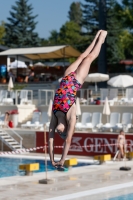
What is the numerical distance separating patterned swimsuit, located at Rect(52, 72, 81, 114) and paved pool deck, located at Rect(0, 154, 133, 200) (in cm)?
725

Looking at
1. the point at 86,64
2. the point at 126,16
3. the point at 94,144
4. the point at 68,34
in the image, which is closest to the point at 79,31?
the point at 68,34

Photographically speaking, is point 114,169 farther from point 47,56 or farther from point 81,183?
point 47,56

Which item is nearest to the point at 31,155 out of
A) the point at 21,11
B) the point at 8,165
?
the point at 8,165

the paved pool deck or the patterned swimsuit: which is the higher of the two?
the patterned swimsuit

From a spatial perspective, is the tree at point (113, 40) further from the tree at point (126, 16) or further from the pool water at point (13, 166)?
the pool water at point (13, 166)

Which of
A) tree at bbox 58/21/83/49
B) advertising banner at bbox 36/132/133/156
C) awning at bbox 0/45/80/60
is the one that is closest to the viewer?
advertising banner at bbox 36/132/133/156

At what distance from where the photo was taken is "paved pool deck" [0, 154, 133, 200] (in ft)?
48.2

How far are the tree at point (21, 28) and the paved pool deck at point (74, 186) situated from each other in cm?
4549

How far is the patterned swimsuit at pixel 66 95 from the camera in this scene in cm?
739

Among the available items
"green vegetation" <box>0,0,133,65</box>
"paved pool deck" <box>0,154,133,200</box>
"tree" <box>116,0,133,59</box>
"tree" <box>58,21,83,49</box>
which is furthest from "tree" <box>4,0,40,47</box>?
"paved pool deck" <box>0,154,133,200</box>

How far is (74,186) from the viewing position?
16.2 metres

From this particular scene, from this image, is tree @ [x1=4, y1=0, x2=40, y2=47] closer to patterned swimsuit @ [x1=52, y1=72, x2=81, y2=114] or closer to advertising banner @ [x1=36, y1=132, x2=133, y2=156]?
advertising banner @ [x1=36, y1=132, x2=133, y2=156]

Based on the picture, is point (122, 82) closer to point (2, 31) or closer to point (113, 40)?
point (113, 40)

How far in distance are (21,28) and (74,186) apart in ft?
170
